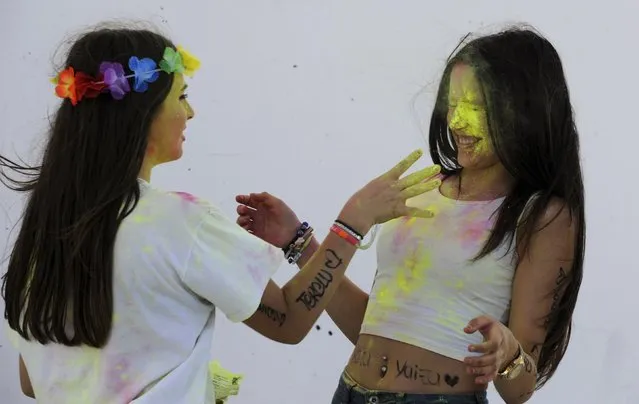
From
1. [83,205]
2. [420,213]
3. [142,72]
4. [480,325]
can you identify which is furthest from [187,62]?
[480,325]

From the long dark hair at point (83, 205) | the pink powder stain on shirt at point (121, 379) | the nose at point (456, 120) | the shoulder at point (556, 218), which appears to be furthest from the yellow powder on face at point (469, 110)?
the pink powder stain on shirt at point (121, 379)

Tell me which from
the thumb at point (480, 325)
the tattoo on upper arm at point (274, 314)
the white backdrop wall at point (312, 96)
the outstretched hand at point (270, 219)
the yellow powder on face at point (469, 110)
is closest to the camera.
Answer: the thumb at point (480, 325)

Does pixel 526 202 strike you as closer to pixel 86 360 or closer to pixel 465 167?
pixel 465 167

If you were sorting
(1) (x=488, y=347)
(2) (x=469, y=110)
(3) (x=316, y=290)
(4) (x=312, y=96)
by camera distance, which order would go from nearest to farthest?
(1) (x=488, y=347) → (3) (x=316, y=290) → (2) (x=469, y=110) → (4) (x=312, y=96)

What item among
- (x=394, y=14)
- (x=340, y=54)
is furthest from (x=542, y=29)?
(x=340, y=54)

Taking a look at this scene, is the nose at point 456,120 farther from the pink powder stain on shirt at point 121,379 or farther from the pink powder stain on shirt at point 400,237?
the pink powder stain on shirt at point 121,379

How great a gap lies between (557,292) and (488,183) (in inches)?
6.8

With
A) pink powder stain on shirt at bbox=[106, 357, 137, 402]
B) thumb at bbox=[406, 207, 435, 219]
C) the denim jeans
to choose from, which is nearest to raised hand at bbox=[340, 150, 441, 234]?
thumb at bbox=[406, 207, 435, 219]

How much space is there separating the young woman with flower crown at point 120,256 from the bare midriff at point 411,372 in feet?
0.62

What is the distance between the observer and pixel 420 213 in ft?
3.48

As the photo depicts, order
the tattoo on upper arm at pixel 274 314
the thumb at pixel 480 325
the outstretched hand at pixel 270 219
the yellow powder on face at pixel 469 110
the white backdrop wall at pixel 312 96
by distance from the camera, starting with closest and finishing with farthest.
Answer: the thumb at pixel 480 325, the tattoo on upper arm at pixel 274 314, the yellow powder on face at pixel 469 110, the outstretched hand at pixel 270 219, the white backdrop wall at pixel 312 96

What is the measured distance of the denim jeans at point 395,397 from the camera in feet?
3.35

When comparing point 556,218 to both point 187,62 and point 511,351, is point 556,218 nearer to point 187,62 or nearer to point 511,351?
point 511,351

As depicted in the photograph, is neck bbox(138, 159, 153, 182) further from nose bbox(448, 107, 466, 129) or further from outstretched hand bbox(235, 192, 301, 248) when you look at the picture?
nose bbox(448, 107, 466, 129)
